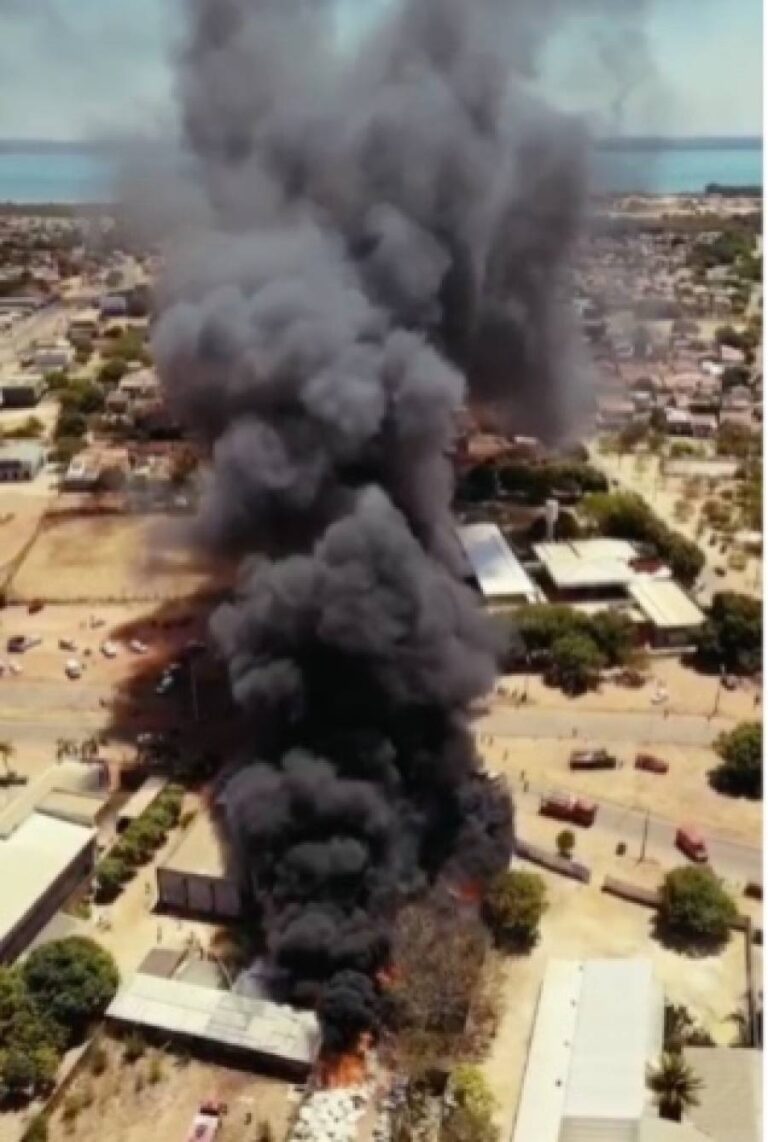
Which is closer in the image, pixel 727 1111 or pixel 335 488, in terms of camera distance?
→ pixel 727 1111

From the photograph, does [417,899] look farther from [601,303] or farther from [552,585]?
[601,303]

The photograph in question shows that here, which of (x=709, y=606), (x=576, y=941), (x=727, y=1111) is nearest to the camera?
(x=727, y=1111)

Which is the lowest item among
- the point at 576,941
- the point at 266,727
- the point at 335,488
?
the point at 576,941

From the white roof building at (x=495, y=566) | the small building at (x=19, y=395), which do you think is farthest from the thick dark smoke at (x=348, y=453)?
the small building at (x=19, y=395)

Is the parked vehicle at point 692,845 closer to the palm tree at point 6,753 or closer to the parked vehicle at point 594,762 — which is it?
the parked vehicle at point 594,762

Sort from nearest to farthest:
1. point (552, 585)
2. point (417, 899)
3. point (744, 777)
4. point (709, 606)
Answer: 1. point (417, 899)
2. point (744, 777)
3. point (709, 606)
4. point (552, 585)

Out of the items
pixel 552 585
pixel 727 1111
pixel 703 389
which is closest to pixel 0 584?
pixel 552 585
